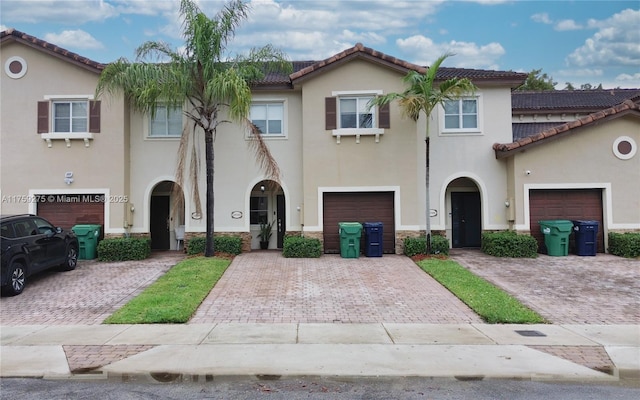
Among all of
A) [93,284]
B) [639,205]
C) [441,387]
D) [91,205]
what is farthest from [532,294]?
[91,205]

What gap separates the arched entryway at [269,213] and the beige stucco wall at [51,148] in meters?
4.58

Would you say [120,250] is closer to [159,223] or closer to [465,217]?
[159,223]

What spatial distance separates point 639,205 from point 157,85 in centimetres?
1583

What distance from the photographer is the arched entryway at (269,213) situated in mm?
15938

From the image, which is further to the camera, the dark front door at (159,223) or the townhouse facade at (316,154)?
the dark front door at (159,223)

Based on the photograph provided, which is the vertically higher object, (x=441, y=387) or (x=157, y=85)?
(x=157, y=85)

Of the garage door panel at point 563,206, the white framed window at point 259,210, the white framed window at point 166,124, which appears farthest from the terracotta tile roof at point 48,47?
the garage door panel at point 563,206

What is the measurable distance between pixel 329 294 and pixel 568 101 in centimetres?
1763

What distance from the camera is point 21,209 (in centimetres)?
1417

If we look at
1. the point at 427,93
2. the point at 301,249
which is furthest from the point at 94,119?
the point at 427,93

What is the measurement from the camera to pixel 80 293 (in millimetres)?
9500

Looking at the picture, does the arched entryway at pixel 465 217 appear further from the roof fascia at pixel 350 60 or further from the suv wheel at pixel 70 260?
the suv wheel at pixel 70 260

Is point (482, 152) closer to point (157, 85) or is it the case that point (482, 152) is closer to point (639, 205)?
point (639, 205)

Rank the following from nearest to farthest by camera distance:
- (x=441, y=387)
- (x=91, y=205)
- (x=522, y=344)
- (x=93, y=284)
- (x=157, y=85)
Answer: (x=441, y=387) < (x=522, y=344) < (x=93, y=284) < (x=157, y=85) < (x=91, y=205)
